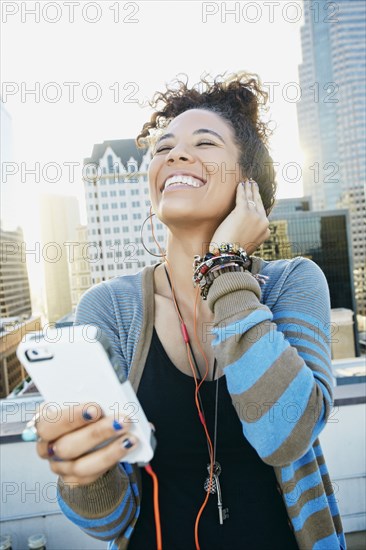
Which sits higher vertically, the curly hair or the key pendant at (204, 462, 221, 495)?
the curly hair

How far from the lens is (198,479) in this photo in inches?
34.1

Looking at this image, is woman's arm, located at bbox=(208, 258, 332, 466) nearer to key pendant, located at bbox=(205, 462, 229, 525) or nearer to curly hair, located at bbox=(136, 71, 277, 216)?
key pendant, located at bbox=(205, 462, 229, 525)

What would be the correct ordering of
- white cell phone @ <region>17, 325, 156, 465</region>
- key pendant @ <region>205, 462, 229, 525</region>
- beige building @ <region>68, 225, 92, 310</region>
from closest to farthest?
white cell phone @ <region>17, 325, 156, 465</region>, key pendant @ <region>205, 462, 229, 525</region>, beige building @ <region>68, 225, 92, 310</region>

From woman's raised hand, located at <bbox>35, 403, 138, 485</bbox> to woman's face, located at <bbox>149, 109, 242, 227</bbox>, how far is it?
23.3 inches

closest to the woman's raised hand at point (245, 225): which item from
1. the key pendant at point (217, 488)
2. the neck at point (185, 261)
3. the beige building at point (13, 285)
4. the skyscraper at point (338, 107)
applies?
the neck at point (185, 261)

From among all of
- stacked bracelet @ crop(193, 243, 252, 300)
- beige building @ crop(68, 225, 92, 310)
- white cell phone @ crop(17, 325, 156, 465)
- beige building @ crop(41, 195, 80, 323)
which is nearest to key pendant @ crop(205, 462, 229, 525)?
white cell phone @ crop(17, 325, 156, 465)

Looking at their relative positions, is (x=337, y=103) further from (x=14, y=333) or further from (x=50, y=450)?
(x=50, y=450)

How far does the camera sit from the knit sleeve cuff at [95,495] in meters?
0.75

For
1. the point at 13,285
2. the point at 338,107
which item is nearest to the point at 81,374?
the point at 13,285

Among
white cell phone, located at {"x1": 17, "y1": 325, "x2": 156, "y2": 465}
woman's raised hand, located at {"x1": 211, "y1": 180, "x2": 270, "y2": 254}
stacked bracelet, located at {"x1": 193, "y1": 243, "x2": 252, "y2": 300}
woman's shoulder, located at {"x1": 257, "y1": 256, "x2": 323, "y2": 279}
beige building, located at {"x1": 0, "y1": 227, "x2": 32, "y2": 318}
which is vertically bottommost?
beige building, located at {"x1": 0, "y1": 227, "x2": 32, "y2": 318}

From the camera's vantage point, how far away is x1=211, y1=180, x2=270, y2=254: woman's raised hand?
3.24 feet

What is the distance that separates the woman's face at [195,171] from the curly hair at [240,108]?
0.21 ft

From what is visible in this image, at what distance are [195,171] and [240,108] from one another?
35cm

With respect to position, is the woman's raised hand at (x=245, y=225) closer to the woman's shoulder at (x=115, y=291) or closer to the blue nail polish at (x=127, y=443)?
the woman's shoulder at (x=115, y=291)
